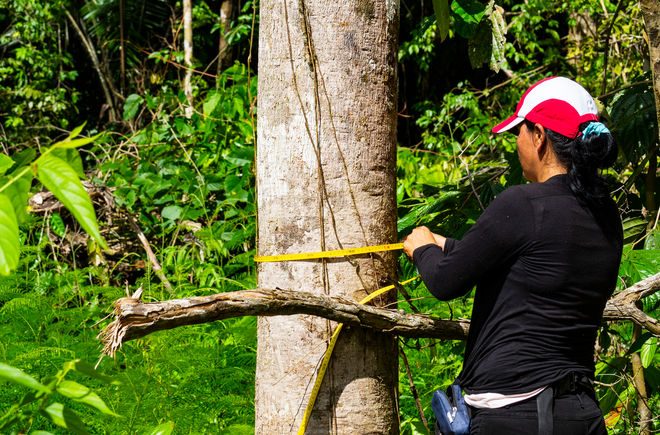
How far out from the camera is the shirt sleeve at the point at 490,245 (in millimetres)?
1706

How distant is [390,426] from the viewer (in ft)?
6.46

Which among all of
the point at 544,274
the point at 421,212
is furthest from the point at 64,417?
the point at 421,212

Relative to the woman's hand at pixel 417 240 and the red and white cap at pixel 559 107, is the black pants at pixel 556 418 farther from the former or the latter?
the red and white cap at pixel 559 107

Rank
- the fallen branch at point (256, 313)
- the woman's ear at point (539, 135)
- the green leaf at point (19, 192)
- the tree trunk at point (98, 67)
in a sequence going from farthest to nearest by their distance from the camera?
the tree trunk at point (98, 67) < the woman's ear at point (539, 135) < the fallen branch at point (256, 313) < the green leaf at point (19, 192)

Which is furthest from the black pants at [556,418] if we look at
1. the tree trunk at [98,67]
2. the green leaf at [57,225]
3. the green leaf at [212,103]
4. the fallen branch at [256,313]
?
the tree trunk at [98,67]

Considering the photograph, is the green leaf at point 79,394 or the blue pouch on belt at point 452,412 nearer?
the green leaf at point 79,394

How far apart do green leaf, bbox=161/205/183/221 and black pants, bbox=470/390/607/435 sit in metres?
3.33

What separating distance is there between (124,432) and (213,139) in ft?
10.7

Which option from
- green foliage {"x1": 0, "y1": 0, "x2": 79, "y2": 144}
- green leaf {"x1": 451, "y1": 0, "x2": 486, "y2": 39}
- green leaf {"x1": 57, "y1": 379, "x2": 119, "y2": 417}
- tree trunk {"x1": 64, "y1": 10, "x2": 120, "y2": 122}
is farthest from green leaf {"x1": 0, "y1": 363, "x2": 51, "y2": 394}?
tree trunk {"x1": 64, "y1": 10, "x2": 120, "y2": 122}

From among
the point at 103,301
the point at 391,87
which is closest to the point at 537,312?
the point at 391,87

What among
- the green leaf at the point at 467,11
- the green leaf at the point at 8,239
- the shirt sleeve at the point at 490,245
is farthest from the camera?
the green leaf at the point at 467,11

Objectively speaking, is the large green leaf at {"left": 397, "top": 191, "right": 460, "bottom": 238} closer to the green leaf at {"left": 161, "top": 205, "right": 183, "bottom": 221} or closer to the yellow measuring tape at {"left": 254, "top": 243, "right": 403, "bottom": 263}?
the yellow measuring tape at {"left": 254, "top": 243, "right": 403, "bottom": 263}

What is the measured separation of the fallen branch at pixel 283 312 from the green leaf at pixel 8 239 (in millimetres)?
481

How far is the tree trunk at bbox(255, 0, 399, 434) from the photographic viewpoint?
1856 millimetres
